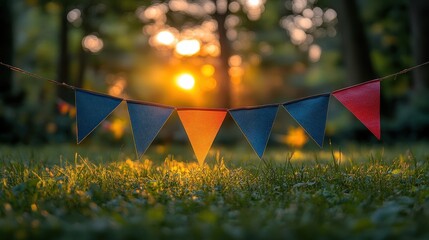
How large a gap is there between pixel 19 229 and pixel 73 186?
166 centimetres

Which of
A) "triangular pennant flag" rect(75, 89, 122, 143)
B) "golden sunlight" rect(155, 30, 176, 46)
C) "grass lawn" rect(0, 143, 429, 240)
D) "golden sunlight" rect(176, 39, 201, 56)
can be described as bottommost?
"grass lawn" rect(0, 143, 429, 240)

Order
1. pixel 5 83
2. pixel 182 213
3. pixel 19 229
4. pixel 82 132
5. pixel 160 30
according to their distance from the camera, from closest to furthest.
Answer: pixel 19 229 < pixel 182 213 < pixel 82 132 < pixel 5 83 < pixel 160 30

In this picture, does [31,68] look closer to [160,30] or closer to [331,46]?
[160,30]

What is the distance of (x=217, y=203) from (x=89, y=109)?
2.06 meters

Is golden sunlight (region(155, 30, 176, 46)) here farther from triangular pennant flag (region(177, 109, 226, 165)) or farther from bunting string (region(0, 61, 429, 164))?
bunting string (region(0, 61, 429, 164))

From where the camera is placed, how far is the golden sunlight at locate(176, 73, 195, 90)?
103 feet

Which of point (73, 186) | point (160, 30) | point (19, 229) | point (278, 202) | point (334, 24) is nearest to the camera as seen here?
point (19, 229)

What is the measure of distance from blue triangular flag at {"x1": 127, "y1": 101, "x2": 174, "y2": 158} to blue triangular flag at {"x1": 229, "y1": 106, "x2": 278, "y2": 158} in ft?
2.62

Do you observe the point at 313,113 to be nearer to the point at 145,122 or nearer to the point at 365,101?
the point at 365,101

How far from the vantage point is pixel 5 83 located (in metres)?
14.3

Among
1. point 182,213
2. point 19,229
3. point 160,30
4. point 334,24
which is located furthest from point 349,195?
point 334,24

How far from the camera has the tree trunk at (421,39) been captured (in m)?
15.0

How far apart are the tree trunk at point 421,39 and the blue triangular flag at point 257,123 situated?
10287 millimetres

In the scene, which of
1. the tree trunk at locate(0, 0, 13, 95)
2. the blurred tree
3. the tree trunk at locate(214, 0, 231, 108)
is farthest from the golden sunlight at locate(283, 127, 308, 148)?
the tree trunk at locate(0, 0, 13, 95)
